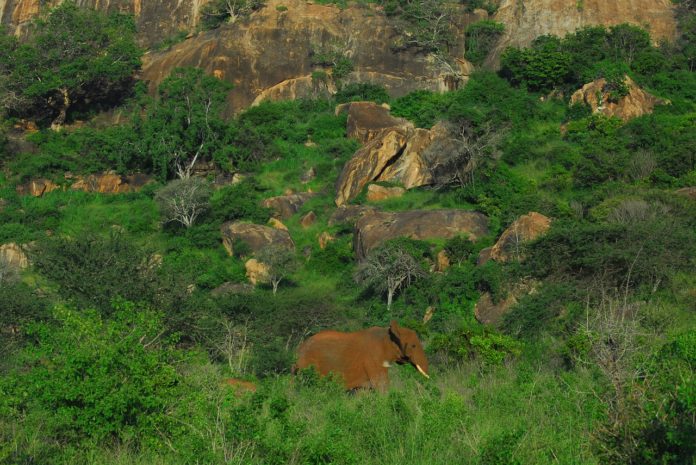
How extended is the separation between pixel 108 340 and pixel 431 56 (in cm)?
4141

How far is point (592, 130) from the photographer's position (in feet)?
126

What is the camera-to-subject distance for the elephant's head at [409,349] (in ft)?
40.4

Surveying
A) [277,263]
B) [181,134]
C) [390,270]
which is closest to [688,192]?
[390,270]

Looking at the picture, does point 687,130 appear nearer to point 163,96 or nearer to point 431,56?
point 431,56

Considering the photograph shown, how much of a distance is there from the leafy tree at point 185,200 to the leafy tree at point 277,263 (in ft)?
19.7

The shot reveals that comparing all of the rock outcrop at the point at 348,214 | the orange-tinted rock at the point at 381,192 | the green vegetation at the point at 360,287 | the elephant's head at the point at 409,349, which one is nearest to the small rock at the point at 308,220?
the green vegetation at the point at 360,287

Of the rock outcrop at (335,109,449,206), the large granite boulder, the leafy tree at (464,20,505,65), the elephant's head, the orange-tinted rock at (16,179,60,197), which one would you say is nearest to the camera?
the elephant's head

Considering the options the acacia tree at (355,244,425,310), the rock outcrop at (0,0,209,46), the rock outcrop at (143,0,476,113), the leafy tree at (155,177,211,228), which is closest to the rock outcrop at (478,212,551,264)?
the acacia tree at (355,244,425,310)

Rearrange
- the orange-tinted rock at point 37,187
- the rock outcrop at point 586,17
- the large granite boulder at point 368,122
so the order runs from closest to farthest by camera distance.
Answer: the orange-tinted rock at point 37,187 → the large granite boulder at point 368,122 → the rock outcrop at point 586,17

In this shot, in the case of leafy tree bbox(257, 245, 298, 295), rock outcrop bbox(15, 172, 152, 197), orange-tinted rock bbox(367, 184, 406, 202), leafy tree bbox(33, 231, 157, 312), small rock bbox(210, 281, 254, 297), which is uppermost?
leafy tree bbox(33, 231, 157, 312)

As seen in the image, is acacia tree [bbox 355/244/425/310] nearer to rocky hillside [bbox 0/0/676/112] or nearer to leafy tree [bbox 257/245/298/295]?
leafy tree [bbox 257/245/298/295]

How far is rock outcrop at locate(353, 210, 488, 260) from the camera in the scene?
30.4 meters

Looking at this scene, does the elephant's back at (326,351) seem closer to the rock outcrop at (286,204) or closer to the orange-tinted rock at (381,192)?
the orange-tinted rock at (381,192)

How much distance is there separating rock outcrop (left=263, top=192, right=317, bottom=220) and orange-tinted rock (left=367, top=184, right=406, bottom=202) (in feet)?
9.47
